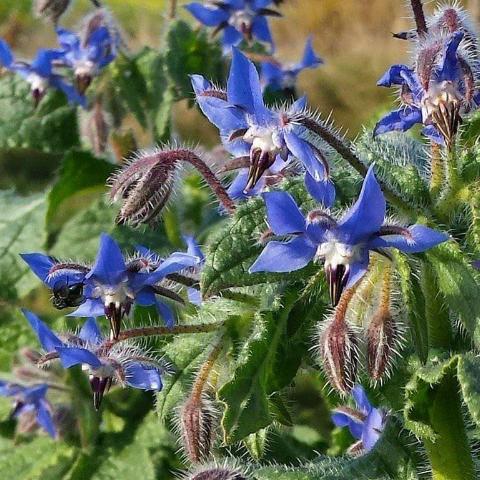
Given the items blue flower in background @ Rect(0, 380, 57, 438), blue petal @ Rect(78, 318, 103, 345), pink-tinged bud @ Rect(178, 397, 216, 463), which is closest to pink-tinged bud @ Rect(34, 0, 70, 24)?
blue flower in background @ Rect(0, 380, 57, 438)

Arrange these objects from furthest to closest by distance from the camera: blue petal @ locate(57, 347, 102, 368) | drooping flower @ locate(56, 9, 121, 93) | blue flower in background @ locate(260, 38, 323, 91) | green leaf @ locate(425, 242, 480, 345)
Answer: blue flower in background @ locate(260, 38, 323, 91), drooping flower @ locate(56, 9, 121, 93), blue petal @ locate(57, 347, 102, 368), green leaf @ locate(425, 242, 480, 345)

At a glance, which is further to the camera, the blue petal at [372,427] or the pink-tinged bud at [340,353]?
the blue petal at [372,427]

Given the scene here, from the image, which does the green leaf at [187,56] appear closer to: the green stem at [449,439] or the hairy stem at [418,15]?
the hairy stem at [418,15]

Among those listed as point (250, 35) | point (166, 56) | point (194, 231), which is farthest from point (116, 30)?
point (194, 231)

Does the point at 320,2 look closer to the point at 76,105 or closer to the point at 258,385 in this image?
the point at 76,105

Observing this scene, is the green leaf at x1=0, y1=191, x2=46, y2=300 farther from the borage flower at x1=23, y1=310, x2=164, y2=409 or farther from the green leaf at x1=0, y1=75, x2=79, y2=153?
the borage flower at x1=23, y1=310, x2=164, y2=409

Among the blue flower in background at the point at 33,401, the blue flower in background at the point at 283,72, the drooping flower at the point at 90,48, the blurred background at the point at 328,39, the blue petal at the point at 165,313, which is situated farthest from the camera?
the blurred background at the point at 328,39

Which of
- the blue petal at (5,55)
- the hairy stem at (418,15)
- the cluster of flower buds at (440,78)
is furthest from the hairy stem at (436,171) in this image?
the blue petal at (5,55)
